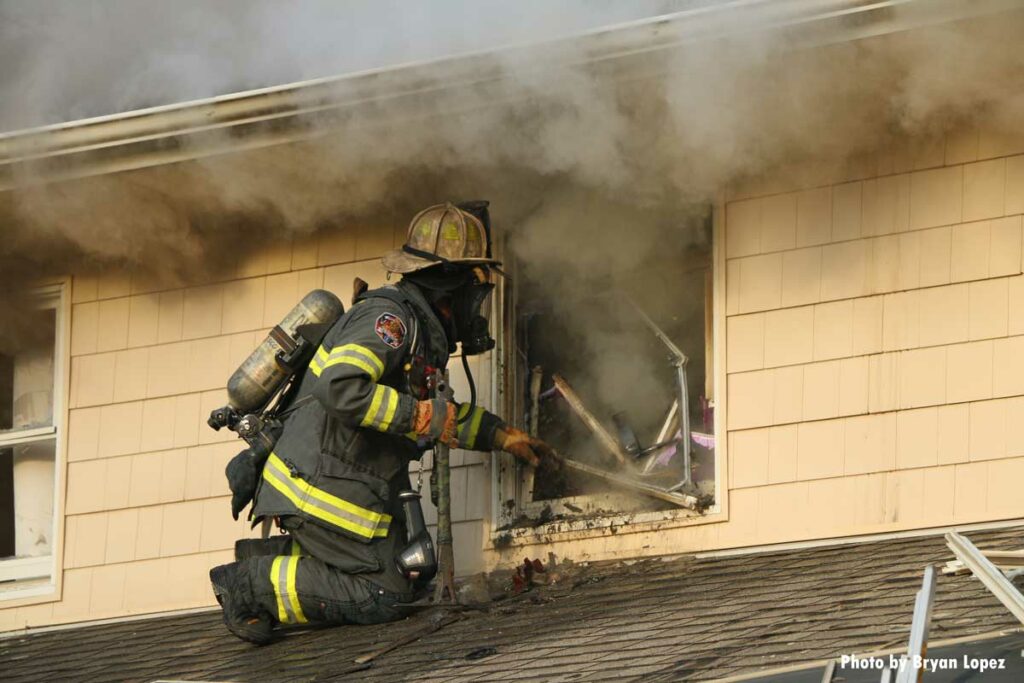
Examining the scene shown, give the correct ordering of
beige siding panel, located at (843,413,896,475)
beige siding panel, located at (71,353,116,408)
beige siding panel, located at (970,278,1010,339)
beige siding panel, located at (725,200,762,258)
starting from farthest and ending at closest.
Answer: beige siding panel, located at (71,353,116,408) → beige siding panel, located at (725,200,762,258) → beige siding panel, located at (843,413,896,475) → beige siding panel, located at (970,278,1010,339)

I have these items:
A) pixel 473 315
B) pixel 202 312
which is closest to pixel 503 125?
pixel 473 315

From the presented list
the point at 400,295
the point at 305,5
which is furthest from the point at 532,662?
the point at 305,5

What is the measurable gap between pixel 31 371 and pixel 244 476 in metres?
2.10

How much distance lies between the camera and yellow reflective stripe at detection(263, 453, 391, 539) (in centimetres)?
751

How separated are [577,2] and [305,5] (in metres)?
1.98

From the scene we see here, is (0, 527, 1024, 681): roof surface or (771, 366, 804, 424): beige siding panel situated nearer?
(0, 527, 1024, 681): roof surface

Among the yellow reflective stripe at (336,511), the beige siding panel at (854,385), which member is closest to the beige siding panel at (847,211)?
the beige siding panel at (854,385)

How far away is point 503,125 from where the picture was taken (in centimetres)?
785

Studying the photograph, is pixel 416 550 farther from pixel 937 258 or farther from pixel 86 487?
pixel 937 258

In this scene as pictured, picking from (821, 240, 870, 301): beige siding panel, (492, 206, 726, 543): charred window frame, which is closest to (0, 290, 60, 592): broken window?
(492, 206, 726, 543): charred window frame

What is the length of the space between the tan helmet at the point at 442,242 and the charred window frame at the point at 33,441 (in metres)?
2.27

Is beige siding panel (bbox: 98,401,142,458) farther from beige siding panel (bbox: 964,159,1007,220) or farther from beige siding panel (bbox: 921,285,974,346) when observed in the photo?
beige siding panel (bbox: 964,159,1007,220)

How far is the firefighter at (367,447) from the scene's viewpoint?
744 cm

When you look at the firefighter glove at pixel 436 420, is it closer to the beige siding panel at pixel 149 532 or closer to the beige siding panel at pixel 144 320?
the beige siding panel at pixel 149 532
